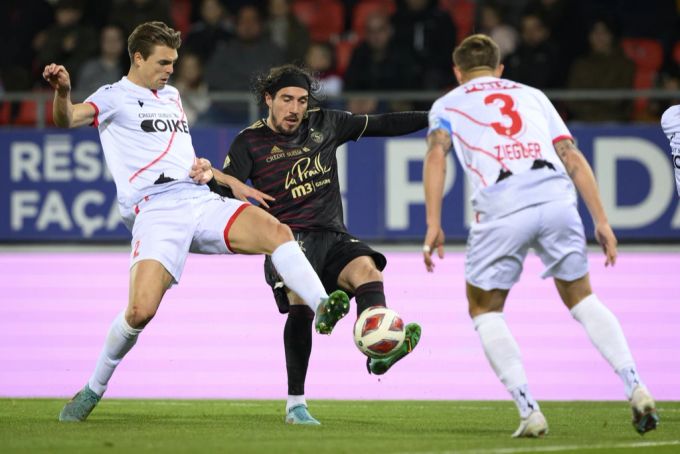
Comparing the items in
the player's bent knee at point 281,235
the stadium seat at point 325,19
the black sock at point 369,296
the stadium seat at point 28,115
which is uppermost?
the stadium seat at point 325,19

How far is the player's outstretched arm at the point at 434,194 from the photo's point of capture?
649 centimetres

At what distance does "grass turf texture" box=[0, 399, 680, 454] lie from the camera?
6.23 metres

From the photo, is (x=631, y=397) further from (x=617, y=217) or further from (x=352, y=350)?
(x=617, y=217)

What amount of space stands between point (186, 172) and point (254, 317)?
3469 mm

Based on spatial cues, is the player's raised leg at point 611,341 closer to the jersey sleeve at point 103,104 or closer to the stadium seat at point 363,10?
the jersey sleeve at point 103,104

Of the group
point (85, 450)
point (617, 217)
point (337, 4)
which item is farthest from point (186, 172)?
point (337, 4)

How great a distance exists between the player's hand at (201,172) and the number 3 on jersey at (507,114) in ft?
6.24

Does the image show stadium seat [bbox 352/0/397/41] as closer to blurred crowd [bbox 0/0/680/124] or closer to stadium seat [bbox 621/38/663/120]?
blurred crowd [bbox 0/0/680/124]

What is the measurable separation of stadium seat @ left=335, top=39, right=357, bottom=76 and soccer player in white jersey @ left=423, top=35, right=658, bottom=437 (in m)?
7.57

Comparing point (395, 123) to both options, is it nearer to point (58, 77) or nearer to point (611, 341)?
point (58, 77)

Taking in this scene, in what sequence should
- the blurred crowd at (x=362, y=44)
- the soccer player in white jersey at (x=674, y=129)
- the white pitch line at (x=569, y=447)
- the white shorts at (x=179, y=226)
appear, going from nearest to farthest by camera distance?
1. the white pitch line at (x=569, y=447)
2. the white shorts at (x=179, y=226)
3. the soccer player in white jersey at (x=674, y=129)
4. the blurred crowd at (x=362, y=44)

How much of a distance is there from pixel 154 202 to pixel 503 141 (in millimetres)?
2164


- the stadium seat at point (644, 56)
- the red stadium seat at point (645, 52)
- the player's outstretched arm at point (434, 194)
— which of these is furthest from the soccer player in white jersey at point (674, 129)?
the red stadium seat at point (645, 52)

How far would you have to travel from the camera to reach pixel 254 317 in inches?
440
